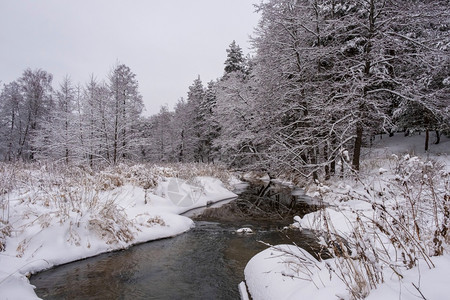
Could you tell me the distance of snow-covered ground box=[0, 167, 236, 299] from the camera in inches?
169

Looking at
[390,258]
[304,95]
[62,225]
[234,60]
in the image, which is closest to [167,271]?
[62,225]

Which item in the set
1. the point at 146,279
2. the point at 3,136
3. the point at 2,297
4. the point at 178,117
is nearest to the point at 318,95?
the point at 146,279

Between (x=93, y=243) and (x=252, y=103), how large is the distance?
12369 mm

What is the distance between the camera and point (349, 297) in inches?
71.1

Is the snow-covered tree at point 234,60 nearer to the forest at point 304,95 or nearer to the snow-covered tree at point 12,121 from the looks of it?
the forest at point 304,95

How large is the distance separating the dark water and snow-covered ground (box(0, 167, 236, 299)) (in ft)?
1.02

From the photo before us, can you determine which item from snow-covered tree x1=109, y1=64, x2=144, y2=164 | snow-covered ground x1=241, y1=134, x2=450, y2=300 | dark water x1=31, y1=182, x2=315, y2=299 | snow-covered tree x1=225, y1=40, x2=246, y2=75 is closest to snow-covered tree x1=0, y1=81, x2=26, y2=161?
snow-covered tree x1=109, y1=64, x2=144, y2=164

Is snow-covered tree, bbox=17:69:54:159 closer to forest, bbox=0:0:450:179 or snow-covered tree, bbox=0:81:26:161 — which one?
forest, bbox=0:0:450:179

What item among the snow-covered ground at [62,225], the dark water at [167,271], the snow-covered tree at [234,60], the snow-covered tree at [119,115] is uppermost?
the snow-covered tree at [234,60]

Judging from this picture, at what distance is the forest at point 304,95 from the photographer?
→ 364 inches

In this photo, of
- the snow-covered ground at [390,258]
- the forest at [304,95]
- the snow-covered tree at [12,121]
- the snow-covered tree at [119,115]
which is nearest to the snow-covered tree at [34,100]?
the forest at [304,95]

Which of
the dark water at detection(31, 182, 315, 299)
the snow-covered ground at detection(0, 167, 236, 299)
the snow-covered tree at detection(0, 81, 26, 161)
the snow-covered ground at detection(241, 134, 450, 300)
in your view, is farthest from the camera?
the snow-covered tree at detection(0, 81, 26, 161)

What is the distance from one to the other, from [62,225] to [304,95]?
11.5m

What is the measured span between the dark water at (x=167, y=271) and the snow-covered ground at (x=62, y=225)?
0.31 meters
